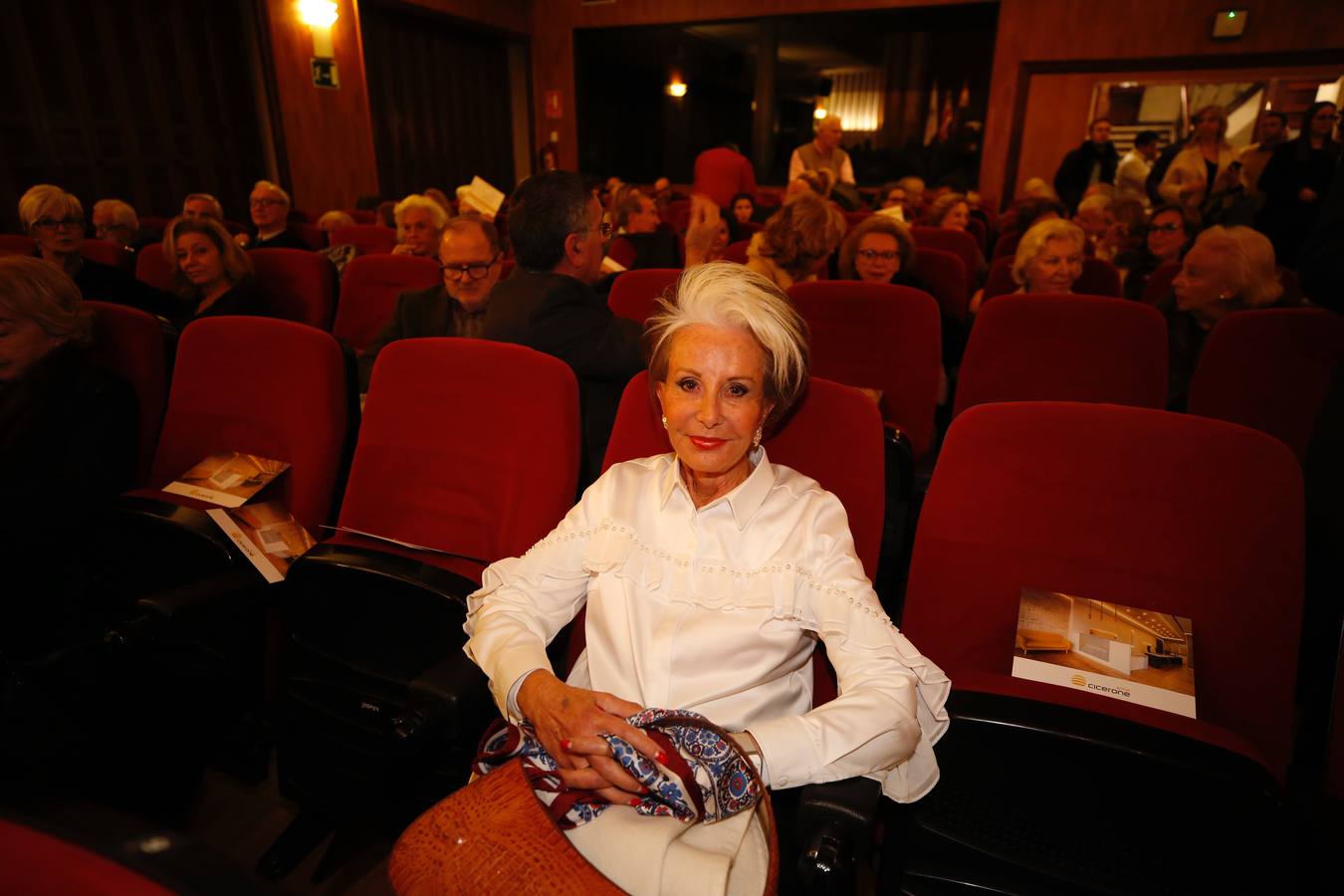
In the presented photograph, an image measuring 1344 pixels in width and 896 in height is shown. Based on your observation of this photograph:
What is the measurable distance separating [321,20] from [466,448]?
8040mm

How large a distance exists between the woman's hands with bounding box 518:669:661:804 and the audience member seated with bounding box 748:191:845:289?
231cm

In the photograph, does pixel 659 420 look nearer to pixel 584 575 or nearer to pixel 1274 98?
pixel 584 575

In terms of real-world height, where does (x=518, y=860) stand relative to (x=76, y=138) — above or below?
below

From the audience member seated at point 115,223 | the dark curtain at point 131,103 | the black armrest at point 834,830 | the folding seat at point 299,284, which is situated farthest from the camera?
the dark curtain at point 131,103

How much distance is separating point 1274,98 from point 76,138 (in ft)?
38.9

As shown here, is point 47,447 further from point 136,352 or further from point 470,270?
point 470,270

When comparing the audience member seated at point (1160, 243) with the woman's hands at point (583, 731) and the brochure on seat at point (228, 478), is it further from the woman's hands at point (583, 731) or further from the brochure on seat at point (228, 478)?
the brochure on seat at point (228, 478)

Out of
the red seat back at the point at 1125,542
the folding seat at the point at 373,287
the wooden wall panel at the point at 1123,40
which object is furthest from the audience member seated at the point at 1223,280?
the wooden wall panel at the point at 1123,40

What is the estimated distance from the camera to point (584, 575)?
4.33 ft

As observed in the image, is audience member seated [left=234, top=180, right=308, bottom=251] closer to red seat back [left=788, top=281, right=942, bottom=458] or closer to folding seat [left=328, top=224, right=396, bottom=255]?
folding seat [left=328, top=224, right=396, bottom=255]

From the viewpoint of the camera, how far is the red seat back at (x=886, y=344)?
232 centimetres

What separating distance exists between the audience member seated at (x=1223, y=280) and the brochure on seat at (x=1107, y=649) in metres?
1.66

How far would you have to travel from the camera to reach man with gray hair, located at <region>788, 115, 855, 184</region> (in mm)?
6664

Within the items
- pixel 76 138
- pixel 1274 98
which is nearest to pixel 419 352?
pixel 76 138
